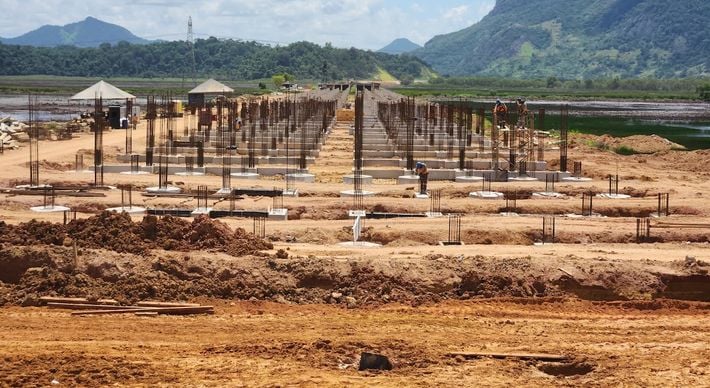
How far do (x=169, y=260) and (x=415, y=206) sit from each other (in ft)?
28.3

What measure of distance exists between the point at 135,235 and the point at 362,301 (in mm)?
4097

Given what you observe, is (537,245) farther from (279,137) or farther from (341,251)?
(279,137)

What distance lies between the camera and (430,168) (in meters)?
29.3

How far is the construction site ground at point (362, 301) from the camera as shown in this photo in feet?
30.8

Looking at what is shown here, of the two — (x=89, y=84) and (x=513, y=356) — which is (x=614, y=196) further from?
(x=89, y=84)

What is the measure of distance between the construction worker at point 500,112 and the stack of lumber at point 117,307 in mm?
18287

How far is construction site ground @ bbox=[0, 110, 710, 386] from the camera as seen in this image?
9.38 m

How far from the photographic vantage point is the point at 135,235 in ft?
47.6

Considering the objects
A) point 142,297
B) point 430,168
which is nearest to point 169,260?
point 142,297

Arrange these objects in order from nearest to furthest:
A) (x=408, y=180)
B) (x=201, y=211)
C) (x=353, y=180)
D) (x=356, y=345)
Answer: (x=356, y=345), (x=201, y=211), (x=353, y=180), (x=408, y=180)

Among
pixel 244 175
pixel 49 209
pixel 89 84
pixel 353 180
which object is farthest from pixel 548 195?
pixel 89 84

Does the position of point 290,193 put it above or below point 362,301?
above

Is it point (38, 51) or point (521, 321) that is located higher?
point (38, 51)

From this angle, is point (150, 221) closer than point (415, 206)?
Yes
